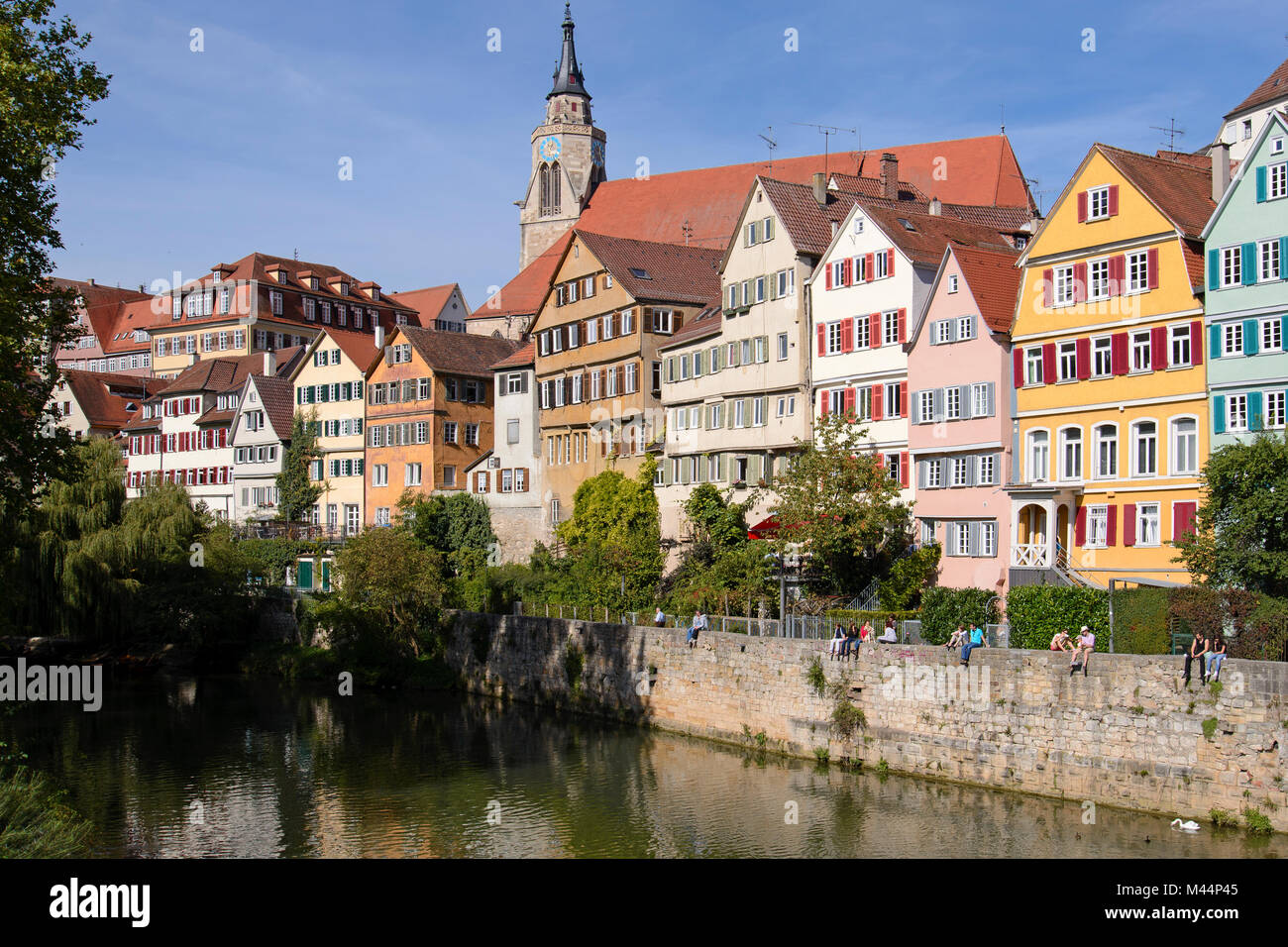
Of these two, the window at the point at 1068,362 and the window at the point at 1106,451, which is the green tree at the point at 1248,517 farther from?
the window at the point at 1068,362

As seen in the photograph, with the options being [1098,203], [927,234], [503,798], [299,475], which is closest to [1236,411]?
[1098,203]

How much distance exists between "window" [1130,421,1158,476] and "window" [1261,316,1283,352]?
3.35m

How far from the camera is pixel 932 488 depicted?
122ft

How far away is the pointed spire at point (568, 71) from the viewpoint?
329 ft

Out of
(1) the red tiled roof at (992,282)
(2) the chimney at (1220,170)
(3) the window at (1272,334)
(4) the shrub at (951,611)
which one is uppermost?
(2) the chimney at (1220,170)

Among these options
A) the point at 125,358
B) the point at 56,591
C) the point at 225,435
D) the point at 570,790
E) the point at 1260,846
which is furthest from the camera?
the point at 125,358

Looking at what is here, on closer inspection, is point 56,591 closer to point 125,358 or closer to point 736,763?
point 736,763

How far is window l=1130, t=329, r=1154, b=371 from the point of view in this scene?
32.0m

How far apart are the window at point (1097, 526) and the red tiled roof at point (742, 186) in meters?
28.5

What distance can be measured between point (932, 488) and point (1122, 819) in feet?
48.8

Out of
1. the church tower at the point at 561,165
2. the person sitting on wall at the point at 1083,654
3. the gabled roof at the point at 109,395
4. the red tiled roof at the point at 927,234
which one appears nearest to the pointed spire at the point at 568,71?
the church tower at the point at 561,165

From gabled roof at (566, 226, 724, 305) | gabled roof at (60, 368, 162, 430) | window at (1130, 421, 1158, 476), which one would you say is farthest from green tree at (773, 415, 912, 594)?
gabled roof at (60, 368, 162, 430)

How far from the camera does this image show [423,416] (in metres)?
62.5
